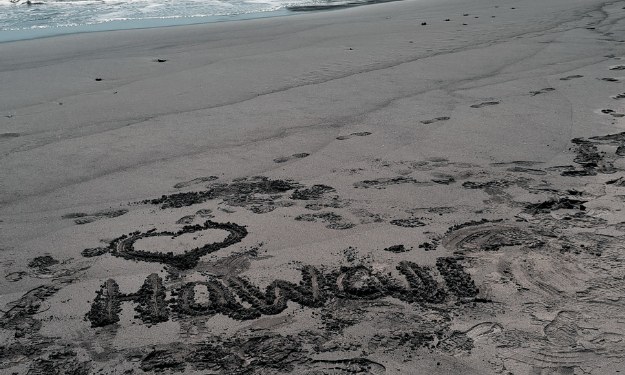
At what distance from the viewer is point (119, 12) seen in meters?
12.8

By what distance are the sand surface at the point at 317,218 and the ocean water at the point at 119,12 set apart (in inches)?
143

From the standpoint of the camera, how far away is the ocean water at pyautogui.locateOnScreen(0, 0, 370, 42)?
11.3m

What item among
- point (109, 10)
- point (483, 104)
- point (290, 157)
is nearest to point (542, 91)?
point (483, 104)

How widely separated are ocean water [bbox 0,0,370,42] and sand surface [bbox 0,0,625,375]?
3.64m

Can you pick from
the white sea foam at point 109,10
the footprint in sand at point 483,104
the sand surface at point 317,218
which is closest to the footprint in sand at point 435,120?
the sand surface at point 317,218

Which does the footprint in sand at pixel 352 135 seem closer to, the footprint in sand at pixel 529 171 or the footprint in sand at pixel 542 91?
the footprint in sand at pixel 529 171

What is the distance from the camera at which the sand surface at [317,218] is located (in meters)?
2.78

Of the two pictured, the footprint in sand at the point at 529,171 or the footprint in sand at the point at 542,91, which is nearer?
the footprint in sand at the point at 529,171

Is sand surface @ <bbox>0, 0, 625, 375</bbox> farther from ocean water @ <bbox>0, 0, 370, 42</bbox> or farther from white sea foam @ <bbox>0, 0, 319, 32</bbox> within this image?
white sea foam @ <bbox>0, 0, 319, 32</bbox>

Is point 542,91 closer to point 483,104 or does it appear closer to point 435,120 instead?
point 483,104

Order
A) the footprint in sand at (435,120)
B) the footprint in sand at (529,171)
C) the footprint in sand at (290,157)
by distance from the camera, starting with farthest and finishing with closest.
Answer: the footprint in sand at (435,120), the footprint in sand at (290,157), the footprint in sand at (529,171)

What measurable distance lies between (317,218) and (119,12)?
1015cm

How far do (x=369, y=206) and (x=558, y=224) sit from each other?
105 centimetres

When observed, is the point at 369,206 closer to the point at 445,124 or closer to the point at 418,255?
the point at 418,255
